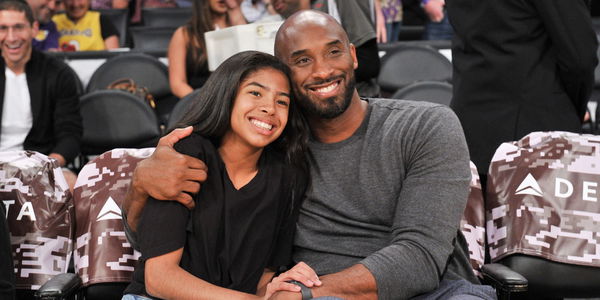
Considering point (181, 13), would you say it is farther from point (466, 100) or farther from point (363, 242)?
point (363, 242)

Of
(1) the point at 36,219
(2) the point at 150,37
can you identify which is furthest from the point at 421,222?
(2) the point at 150,37

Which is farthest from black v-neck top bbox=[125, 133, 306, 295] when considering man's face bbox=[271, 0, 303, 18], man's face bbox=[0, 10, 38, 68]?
man's face bbox=[0, 10, 38, 68]

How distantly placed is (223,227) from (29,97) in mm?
2651

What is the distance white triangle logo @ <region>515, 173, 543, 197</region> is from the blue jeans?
4.35 m

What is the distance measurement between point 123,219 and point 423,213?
0.99 m

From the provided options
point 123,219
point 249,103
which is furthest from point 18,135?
point 249,103

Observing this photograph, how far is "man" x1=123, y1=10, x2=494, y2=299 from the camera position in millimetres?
2525

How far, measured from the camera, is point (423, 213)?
257 centimetres

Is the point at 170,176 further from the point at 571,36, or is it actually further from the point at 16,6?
the point at 16,6

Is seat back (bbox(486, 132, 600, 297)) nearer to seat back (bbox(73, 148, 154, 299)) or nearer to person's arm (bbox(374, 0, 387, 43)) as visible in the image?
seat back (bbox(73, 148, 154, 299))

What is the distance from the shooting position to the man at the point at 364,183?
253cm

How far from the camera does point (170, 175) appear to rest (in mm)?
2514

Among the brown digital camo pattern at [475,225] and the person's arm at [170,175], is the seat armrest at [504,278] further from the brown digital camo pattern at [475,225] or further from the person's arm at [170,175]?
the person's arm at [170,175]

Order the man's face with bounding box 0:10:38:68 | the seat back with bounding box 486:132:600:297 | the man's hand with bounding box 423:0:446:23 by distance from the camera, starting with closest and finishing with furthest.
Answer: the seat back with bounding box 486:132:600:297
the man's face with bounding box 0:10:38:68
the man's hand with bounding box 423:0:446:23
